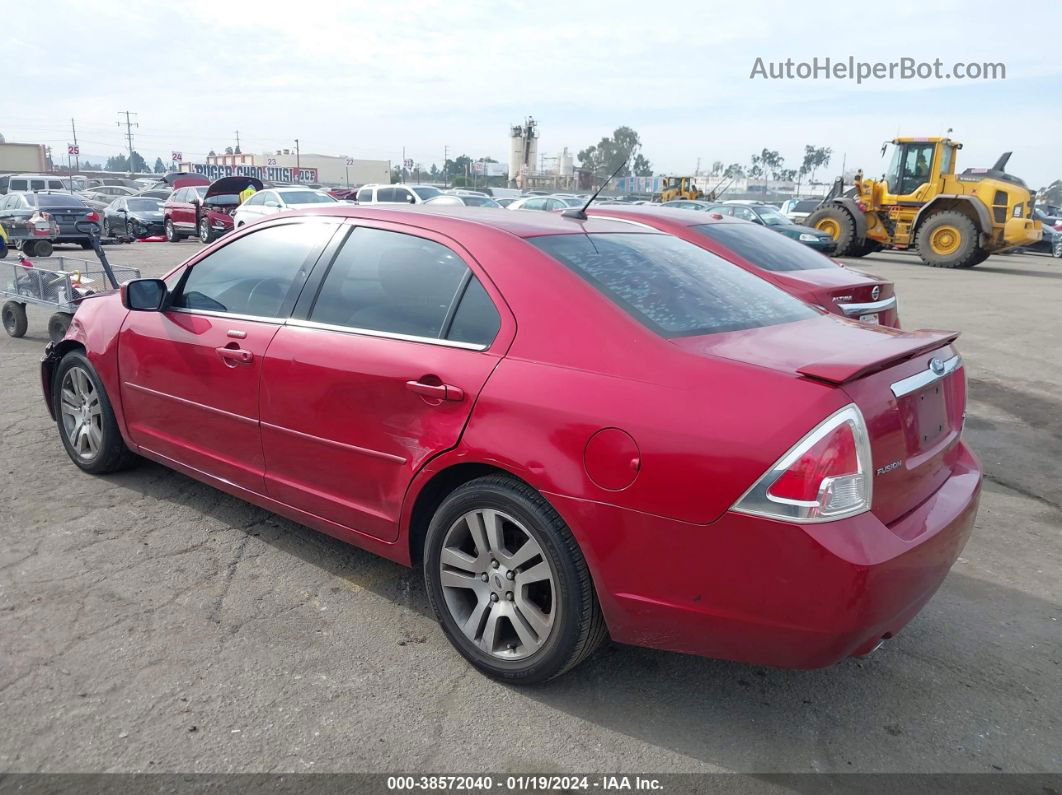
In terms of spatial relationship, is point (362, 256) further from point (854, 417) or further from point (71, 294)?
point (71, 294)

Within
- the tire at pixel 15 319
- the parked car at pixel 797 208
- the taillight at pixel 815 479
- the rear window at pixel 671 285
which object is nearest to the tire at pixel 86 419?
the rear window at pixel 671 285

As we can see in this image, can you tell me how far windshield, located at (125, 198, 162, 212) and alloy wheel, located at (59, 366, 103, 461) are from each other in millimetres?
24229

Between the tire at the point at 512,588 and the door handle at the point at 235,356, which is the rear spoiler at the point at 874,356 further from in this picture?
the door handle at the point at 235,356

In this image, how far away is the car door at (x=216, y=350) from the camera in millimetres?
3688

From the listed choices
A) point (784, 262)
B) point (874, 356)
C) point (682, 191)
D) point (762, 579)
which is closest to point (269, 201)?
point (784, 262)

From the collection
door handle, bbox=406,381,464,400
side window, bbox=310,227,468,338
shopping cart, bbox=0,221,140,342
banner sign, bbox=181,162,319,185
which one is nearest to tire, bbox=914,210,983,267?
shopping cart, bbox=0,221,140,342

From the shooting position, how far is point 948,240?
21250mm

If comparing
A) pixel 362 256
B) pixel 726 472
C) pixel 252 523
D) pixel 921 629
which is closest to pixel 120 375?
pixel 252 523

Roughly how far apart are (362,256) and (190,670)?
1.73 metres

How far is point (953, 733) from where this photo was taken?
107 inches

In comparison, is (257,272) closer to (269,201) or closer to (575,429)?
(575,429)

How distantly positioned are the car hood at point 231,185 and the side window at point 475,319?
22.7m

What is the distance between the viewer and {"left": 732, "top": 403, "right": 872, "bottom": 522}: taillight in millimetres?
2291

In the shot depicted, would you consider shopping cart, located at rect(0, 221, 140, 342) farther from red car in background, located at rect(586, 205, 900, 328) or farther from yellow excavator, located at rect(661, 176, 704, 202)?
yellow excavator, located at rect(661, 176, 704, 202)
